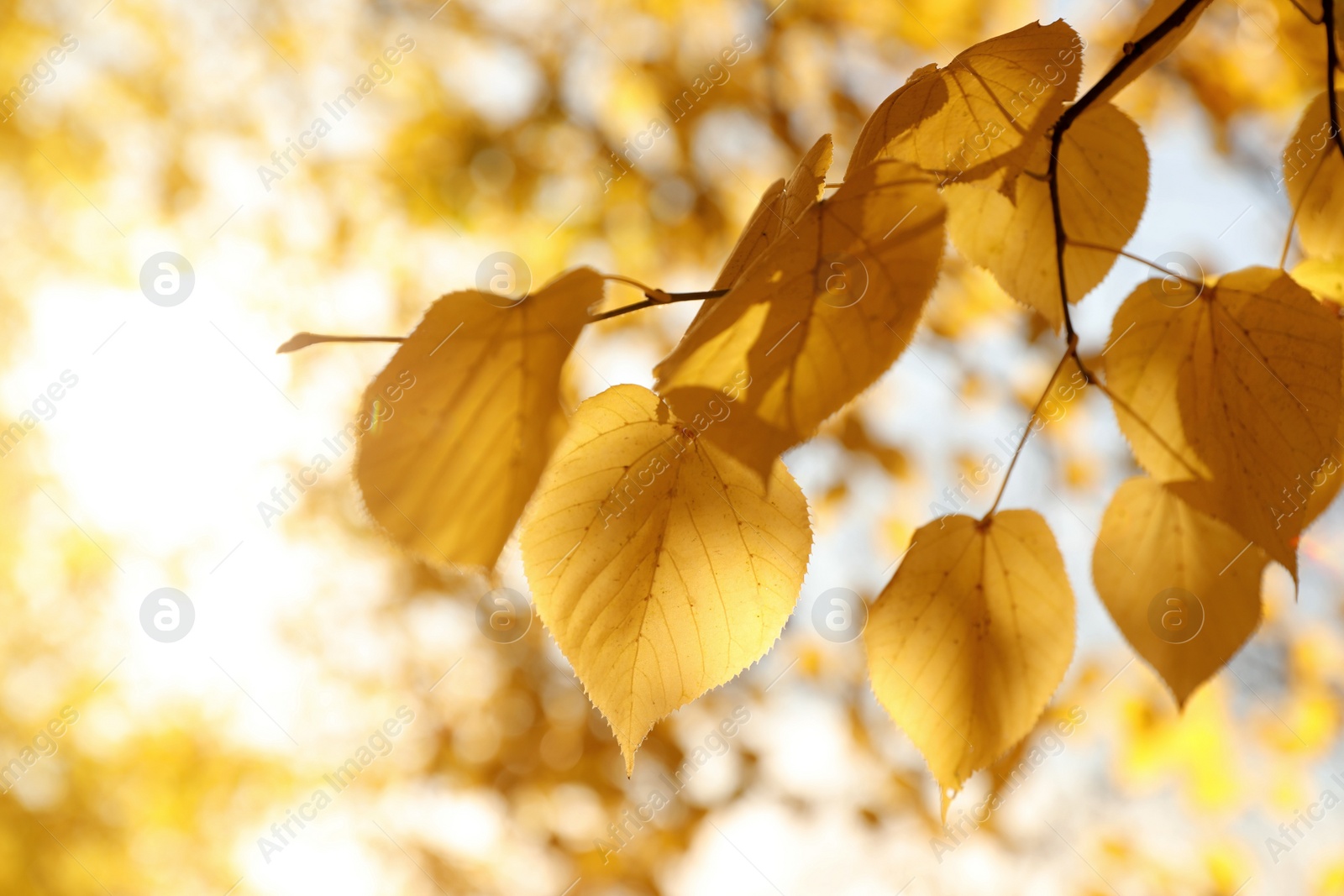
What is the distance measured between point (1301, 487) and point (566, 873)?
2.36 meters

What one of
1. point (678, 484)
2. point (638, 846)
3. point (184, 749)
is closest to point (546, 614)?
point (678, 484)

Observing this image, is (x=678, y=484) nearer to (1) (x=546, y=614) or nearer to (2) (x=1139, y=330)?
(1) (x=546, y=614)

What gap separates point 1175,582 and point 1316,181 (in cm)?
20

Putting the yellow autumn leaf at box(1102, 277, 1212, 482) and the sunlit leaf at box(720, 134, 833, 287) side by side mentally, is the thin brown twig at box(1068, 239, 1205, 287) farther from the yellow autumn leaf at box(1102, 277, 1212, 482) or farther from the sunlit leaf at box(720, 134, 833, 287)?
the sunlit leaf at box(720, 134, 833, 287)

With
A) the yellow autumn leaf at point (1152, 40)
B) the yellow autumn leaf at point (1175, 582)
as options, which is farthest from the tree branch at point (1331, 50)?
the yellow autumn leaf at point (1175, 582)

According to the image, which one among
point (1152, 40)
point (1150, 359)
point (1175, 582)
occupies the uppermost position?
point (1152, 40)

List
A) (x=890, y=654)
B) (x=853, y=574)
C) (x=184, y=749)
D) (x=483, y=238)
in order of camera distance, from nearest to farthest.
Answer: (x=890, y=654)
(x=483, y=238)
(x=853, y=574)
(x=184, y=749)

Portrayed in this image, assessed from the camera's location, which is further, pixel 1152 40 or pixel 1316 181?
pixel 1316 181

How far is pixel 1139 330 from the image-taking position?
333mm

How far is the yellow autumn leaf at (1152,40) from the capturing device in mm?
266

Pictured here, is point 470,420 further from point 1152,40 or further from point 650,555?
point 1152,40

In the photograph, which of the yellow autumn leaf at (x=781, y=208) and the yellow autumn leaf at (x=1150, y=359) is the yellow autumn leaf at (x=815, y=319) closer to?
the yellow autumn leaf at (x=781, y=208)

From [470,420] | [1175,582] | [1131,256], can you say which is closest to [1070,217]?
[1131,256]

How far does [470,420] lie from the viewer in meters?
0.22
